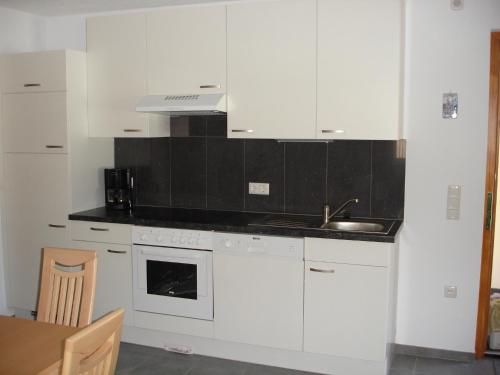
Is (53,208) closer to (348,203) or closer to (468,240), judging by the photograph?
(348,203)

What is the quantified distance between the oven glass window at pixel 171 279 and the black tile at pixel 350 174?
1111mm

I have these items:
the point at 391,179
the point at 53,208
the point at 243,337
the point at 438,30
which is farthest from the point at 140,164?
the point at 438,30

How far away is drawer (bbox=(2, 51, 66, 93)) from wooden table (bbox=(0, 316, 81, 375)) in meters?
2.06

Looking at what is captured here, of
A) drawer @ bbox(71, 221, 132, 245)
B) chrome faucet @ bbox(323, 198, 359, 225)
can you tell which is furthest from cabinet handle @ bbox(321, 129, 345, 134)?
drawer @ bbox(71, 221, 132, 245)

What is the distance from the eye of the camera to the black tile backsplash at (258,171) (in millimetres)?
3496

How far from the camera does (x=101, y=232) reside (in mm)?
3592

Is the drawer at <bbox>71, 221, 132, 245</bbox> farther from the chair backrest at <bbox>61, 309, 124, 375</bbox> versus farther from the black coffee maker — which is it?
the chair backrest at <bbox>61, 309, 124, 375</bbox>

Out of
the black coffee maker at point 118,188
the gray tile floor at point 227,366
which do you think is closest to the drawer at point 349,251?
the gray tile floor at point 227,366

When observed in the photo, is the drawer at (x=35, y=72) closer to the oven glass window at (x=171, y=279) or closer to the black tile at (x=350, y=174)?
the oven glass window at (x=171, y=279)

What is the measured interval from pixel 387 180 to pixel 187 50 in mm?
1638

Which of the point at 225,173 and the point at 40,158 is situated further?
the point at 225,173

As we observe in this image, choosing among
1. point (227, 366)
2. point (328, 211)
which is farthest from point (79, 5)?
point (227, 366)

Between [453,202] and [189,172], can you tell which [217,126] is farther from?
[453,202]

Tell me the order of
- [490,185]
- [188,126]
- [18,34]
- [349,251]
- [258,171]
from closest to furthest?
[349,251], [490,185], [258,171], [188,126], [18,34]
